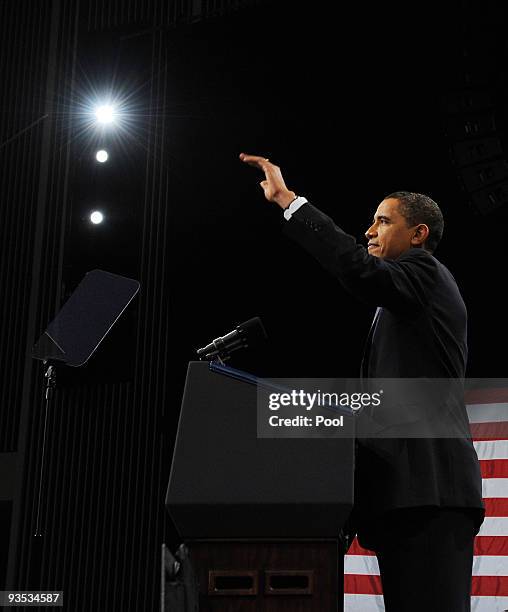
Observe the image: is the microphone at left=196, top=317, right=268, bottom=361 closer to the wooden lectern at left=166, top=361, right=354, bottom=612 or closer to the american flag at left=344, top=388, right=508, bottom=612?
the wooden lectern at left=166, top=361, right=354, bottom=612

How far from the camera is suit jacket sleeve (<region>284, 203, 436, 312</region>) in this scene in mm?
1438

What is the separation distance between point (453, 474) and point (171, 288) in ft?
11.0

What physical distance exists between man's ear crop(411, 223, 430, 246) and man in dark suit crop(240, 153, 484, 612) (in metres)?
0.09

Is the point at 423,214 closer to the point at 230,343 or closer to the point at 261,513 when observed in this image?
the point at 230,343

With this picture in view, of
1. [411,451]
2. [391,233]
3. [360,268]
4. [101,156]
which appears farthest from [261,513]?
[101,156]

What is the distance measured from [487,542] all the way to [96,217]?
2.80 meters

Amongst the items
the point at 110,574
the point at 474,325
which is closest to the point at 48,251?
the point at 110,574

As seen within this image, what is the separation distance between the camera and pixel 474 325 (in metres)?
3.86

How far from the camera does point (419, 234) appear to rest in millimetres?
1694

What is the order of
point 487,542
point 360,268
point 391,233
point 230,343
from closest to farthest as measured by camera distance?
point 360,268, point 230,343, point 391,233, point 487,542

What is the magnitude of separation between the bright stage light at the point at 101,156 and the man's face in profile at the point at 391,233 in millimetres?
3562

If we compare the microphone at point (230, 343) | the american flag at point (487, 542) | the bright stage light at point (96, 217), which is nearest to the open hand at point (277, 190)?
the microphone at point (230, 343)

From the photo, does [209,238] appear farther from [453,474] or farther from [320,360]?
[453,474]

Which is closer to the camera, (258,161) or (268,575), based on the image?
(268,575)
